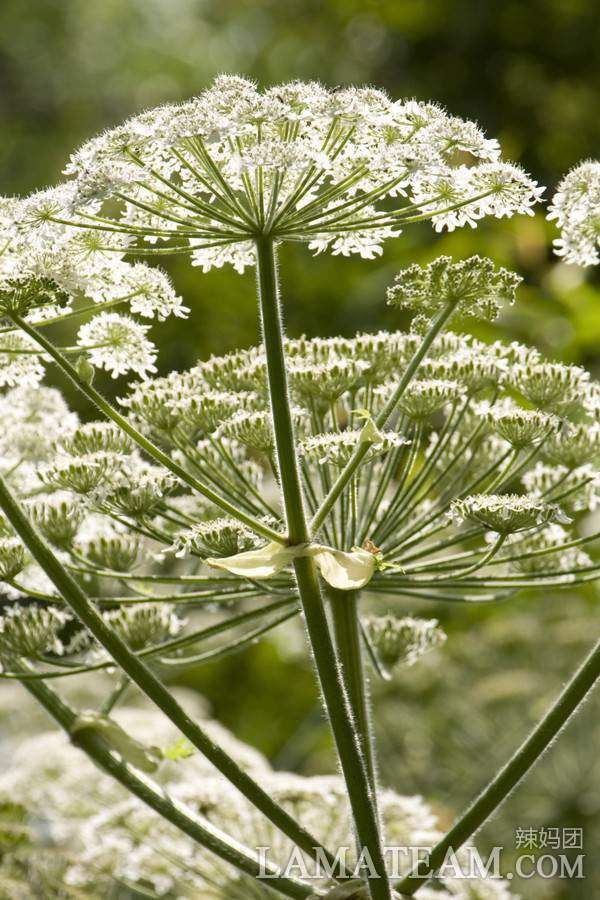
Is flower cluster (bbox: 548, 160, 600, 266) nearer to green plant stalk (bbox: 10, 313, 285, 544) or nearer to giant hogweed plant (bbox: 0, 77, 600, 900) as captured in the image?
giant hogweed plant (bbox: 0, 77, 600, 900)

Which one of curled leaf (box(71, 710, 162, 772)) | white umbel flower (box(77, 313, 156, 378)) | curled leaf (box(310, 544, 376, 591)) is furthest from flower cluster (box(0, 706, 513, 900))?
curled leaf (box(310, 544, 376, 591))

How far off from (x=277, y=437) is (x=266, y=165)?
0.43 m

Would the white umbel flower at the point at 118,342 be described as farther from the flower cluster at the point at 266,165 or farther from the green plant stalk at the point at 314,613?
the green plant stalk at the point at 314,613

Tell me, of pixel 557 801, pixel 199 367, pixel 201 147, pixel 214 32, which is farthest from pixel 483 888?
pixel 214 32

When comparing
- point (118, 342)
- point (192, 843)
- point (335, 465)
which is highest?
point (118, 342)

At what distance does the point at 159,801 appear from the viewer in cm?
222

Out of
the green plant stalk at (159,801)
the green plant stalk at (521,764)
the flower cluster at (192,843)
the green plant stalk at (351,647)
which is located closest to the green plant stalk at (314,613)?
the green plant stalk at (521,764)

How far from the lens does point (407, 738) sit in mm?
6391

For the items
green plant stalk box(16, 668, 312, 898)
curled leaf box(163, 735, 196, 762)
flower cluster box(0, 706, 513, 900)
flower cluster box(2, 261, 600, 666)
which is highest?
flower cluster box(2, 261, 600, 666)

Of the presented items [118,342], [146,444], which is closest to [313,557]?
[146,444]

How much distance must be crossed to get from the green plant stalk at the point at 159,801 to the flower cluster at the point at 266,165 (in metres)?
0.90

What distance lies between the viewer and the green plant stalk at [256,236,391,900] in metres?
1.95

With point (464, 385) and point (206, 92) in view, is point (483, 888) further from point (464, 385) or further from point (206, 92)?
point (206, 92)

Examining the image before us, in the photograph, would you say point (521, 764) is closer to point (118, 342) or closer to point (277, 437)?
point (277, 437)
